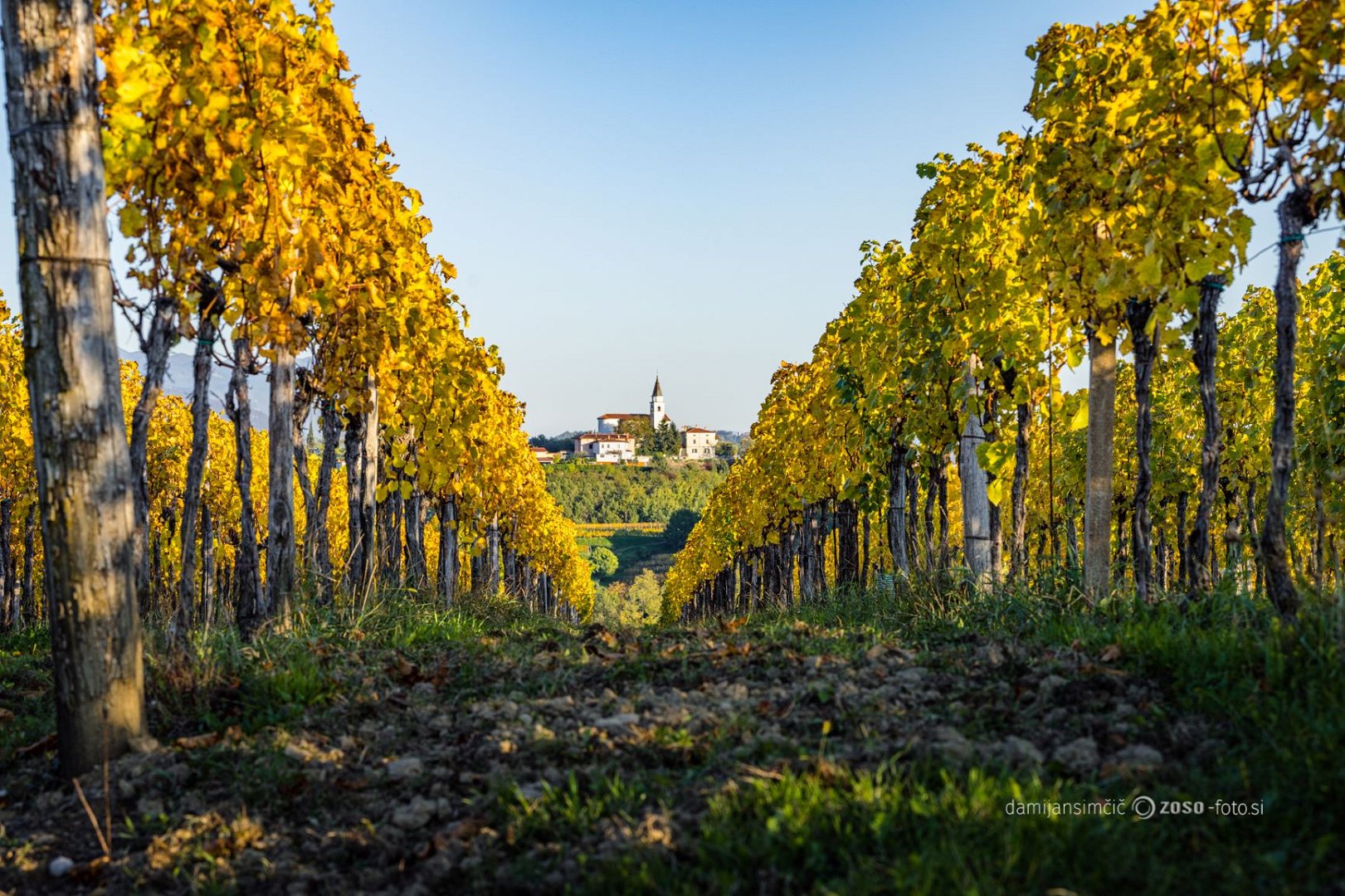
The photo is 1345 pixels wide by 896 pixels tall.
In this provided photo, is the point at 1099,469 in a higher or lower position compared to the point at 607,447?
higher

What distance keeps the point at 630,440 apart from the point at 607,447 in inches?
219

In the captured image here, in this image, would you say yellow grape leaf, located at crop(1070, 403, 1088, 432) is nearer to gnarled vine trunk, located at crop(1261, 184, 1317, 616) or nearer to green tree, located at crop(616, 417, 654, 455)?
gnarled vine trunk, located at crop(1261, 184, 1317, 616)

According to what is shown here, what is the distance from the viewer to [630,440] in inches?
6403

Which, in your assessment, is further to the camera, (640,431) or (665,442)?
(640,431)

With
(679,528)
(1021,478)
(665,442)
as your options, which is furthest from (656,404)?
(1021,478)

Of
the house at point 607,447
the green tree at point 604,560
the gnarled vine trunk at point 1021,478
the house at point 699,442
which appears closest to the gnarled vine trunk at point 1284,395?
the gnarled vine trunk at point 1021,478

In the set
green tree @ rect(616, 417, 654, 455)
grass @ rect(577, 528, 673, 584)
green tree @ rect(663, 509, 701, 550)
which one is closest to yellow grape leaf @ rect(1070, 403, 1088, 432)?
grass @ rect(577, 528, 673, 584)

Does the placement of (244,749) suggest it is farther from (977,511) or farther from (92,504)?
(977,511)

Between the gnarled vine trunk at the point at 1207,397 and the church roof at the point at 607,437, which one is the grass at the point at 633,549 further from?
the gnarled vine trunk at the point at 1207,397

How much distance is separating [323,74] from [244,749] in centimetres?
460

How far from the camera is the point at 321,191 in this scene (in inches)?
239

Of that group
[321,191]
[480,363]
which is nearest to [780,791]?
[321,191]

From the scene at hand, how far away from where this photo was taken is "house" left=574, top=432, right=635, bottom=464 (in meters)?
156

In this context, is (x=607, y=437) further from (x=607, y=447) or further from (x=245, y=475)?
(x=245, y=475)
